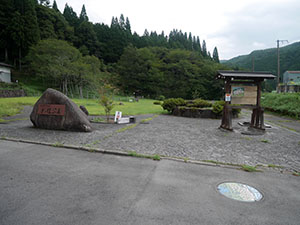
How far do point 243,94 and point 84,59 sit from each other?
32.7 meters

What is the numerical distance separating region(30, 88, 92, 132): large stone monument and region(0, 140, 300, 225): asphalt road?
281 cm

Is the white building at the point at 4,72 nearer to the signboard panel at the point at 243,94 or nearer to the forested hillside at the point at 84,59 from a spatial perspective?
the forested hillside at the point at 84,59

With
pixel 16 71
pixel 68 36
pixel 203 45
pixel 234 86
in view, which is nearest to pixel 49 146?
pixel 234 86

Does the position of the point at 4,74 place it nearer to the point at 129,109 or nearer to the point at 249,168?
the point at 129,109

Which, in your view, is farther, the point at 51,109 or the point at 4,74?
the point at 4,74

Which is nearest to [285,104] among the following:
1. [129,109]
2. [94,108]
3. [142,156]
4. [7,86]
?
[129,109]

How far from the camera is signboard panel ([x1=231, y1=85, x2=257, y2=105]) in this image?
25.4ft

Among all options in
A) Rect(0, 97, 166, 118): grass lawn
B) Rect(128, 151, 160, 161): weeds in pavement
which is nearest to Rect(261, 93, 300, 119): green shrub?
Rect(0, 97, 166, 118): grass lawn

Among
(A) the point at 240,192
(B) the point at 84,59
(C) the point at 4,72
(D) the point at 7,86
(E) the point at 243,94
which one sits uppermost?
(B) the point at 84,59

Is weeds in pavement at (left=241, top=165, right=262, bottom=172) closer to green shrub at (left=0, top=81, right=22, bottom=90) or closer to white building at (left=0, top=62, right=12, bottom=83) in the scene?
green shrub at (left=0, top=81, right=22, bottom=90)

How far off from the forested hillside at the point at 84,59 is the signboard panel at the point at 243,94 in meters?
24.6

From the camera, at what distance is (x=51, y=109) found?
279 inches

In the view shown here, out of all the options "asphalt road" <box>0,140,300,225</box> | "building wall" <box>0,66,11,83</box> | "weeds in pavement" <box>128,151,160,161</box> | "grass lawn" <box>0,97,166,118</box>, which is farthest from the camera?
"building wall" <box>0,66,11,83</box>

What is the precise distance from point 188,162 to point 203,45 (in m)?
89.4
